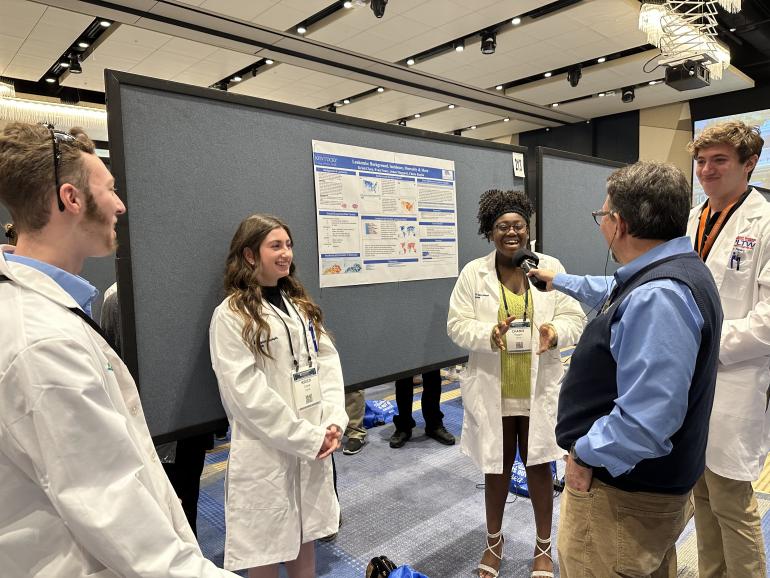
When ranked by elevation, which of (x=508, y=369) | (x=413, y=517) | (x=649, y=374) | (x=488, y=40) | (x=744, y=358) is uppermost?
(x=488, y=40)

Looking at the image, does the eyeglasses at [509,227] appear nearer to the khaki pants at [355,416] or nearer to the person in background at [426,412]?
the person in background at [426,412]

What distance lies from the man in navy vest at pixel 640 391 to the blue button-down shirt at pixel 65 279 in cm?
115

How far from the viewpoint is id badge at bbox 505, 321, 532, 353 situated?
2.11 m

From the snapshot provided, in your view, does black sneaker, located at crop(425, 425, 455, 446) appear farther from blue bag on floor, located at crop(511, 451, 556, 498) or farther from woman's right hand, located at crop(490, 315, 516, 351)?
woman's right hand, located at crop(490, 315, 516, 351)

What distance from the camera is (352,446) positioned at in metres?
3.57

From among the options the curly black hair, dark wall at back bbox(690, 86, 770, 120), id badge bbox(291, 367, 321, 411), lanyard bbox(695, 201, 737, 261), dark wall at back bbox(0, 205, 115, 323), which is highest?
dark wall at back bbox(690, 86, 770, 120)

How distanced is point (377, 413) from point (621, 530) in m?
3.01

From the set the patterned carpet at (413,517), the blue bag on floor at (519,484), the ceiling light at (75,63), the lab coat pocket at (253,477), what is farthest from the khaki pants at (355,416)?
the ceiling light at (75,63)

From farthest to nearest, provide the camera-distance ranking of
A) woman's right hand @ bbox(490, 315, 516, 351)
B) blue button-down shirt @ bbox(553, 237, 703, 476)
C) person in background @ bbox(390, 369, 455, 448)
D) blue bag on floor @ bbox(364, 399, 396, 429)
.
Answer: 1. blue bag on floor @ bbox(364, 399, 396, 429)
2. person in background @ bbox(390, 369, 455, 448)
3. woman's right hand @ bbox(490, 315, 516, 351)
4. blue button-down shirt @ bbox(553, 237, 703, 476)

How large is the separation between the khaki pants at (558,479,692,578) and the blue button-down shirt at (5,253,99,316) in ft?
4.14

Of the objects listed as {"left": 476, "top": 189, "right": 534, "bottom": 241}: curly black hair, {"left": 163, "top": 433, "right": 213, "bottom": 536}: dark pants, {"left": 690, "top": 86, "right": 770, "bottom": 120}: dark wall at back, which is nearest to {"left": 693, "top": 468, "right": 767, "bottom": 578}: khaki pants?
{"left": 476, "top": 189, "right": 534, "bottom": 241}: curly black hair

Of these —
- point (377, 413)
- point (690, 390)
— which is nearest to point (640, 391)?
point (690, 390)

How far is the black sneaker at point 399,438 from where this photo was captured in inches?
143

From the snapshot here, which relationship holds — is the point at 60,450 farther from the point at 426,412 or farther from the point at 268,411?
the point at 426,412
